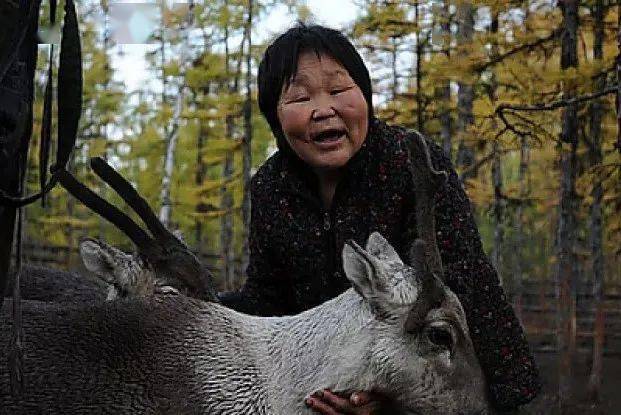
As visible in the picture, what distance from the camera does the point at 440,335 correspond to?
10.9 feet

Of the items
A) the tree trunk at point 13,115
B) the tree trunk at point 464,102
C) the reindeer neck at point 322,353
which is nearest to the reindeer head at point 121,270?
the reindeer neck at point 322,353

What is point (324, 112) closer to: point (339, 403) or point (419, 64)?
point (339, 403)

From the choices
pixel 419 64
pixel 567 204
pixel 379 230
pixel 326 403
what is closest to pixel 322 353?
pixel 326 403

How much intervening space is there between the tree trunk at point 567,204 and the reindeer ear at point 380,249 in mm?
5970

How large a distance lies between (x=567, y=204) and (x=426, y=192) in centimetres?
781

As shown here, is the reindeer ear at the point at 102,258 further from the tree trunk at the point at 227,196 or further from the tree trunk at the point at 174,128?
the tree trunk at the point at 174,128

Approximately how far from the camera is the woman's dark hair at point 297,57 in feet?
12.4

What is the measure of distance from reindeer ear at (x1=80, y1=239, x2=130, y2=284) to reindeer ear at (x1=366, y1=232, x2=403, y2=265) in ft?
4.42

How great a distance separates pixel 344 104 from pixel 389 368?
1145 millimetres

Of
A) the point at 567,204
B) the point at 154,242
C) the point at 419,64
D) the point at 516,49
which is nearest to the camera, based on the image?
the point at 154,242

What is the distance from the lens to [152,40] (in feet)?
82.4

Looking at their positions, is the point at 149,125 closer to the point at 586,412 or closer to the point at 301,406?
the point at 586,412

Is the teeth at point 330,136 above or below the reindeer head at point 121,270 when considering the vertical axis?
above

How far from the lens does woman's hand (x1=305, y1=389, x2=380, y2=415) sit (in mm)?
3237
